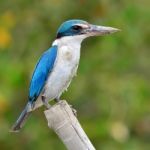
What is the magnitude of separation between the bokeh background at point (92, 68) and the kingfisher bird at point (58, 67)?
8.89 feet

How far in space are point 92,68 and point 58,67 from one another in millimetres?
3431

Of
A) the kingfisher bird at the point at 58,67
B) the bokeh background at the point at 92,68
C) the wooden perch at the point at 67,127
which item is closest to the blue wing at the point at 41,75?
the kingfisher bird at the point at 58,67

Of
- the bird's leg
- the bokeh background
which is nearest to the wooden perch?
the bird's leg

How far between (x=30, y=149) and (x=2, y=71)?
977 mm

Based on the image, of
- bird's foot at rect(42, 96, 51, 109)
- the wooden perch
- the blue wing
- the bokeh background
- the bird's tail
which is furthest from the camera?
the bokeh background

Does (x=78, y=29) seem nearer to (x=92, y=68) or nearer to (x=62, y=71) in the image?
(x=62, y=71)

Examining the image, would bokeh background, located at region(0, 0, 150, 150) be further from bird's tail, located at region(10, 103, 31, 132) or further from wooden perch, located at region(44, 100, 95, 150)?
wooden perch, located at region(44, 100, 95, 150)

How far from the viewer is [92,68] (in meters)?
8.27

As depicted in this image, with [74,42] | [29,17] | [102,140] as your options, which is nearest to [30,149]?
[102,140]

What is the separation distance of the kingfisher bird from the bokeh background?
2710 mm

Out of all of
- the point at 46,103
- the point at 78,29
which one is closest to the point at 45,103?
the point at 46,103

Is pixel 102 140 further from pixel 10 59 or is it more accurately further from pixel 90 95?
pixel 10 59

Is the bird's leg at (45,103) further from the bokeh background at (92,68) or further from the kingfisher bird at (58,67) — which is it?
the bokeh background at (92,68)

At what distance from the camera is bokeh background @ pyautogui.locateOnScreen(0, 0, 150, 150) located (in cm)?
796
